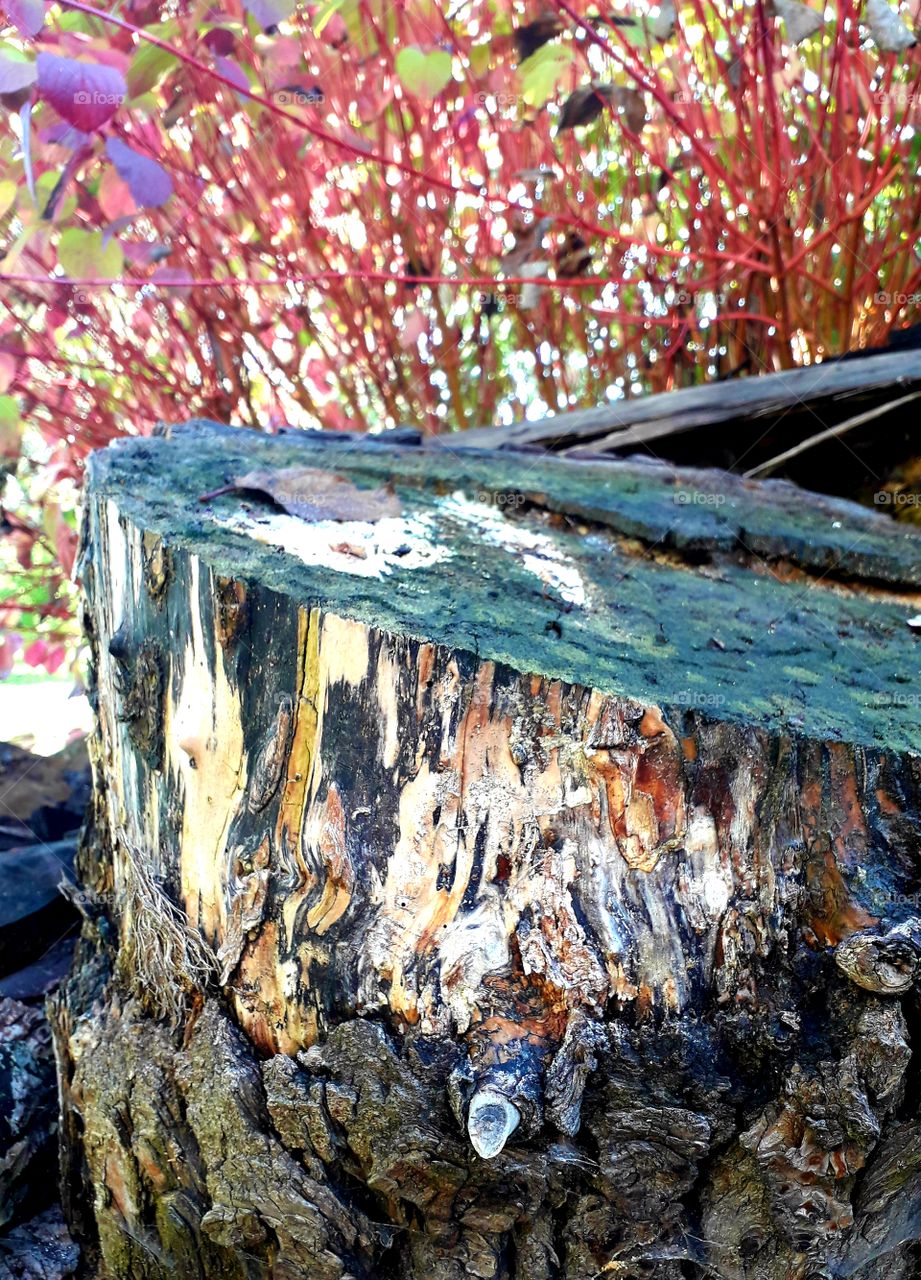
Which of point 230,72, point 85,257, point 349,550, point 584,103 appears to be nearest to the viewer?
point 349,550

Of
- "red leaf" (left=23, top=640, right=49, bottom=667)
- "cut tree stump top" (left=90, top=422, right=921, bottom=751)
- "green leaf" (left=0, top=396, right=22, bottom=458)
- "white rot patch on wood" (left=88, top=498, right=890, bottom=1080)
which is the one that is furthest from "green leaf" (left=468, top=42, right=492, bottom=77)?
"red leaf" (left=23, top=640, right=49, bottom=667)

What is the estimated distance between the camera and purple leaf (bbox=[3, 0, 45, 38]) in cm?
Answer: 96

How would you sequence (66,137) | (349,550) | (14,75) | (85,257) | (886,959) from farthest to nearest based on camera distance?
(85,257) → (66,137) → (349,550) → (14,75) → (886,959)

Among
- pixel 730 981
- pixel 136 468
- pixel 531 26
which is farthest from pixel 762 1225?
pixel 531 26

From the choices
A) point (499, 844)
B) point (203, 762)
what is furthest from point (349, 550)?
point (499, 844)

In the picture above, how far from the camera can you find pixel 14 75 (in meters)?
0.96

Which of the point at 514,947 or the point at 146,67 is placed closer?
the point at 514,947

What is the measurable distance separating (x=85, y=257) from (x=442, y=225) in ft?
3.36

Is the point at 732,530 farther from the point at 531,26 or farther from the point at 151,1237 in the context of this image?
the point at 151,1237

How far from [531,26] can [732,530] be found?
96 centimetres

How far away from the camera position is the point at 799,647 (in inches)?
42.6

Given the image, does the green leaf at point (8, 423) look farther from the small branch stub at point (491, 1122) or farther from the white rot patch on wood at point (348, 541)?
the small branch stub at point (491, 1122)

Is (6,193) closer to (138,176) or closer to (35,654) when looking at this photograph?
(138,176)

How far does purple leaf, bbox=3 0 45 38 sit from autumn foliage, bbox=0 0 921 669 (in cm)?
34
